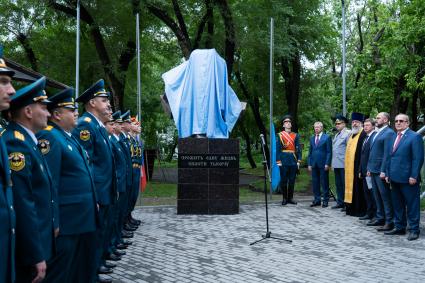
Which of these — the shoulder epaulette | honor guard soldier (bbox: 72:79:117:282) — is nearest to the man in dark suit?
honor guard soldier (bbox: 72:79:117:282)

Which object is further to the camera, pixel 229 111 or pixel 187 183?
pixel 229 111

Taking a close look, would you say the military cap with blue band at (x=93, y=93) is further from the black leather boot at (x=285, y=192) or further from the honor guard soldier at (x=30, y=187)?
the black leather boot at (x=285, y=192)

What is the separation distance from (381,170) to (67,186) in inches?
237

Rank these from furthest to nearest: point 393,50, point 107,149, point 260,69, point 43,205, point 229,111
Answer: point 260,69
point 393,50
point 229,111
point 107,149
point 43,205

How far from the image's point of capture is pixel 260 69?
23344 mm

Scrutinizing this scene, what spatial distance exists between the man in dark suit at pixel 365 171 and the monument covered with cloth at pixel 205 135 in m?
2.49

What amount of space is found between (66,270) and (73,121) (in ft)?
3.92

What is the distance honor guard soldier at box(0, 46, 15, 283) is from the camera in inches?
102

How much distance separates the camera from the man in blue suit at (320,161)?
37.4ft

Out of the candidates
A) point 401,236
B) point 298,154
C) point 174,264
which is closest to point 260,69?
point 298,154

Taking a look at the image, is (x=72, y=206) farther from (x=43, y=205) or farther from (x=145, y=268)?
(x=145, y=268)

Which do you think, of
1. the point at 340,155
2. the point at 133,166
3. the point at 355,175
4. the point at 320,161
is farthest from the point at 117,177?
the point at 320,161

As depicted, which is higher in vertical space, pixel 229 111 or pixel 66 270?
pixel 229 111

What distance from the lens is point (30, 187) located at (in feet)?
9.61
